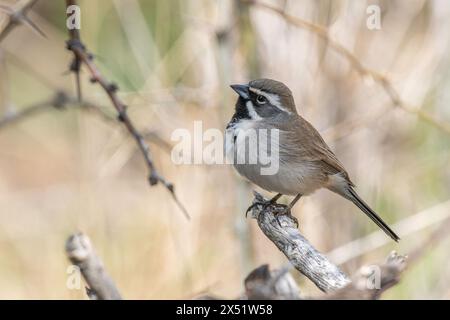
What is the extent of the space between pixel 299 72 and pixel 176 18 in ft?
5.05

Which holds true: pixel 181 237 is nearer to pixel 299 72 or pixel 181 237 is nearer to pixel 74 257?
pixel 299 72

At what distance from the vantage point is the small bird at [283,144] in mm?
3951

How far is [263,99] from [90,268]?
1.80 meters

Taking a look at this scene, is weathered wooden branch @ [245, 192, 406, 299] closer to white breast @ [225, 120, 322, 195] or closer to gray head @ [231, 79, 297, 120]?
white breast @ [225, 120, 322, 195]

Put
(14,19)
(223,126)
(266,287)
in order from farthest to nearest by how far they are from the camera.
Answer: (223,126) < (14,19) < (266,287)

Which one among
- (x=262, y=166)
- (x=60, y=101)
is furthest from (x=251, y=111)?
(x=60, y=101)

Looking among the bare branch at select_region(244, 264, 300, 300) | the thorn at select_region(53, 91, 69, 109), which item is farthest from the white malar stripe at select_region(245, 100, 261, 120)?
the bare branch at select_region(244, 264, 300, 300)

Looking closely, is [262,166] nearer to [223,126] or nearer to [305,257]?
[223,126]

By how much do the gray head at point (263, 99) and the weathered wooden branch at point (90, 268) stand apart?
66.8 inches

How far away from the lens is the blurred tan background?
17.3ft

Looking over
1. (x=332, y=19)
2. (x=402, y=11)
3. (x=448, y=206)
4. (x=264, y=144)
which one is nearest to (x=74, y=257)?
(x=264, y=144)

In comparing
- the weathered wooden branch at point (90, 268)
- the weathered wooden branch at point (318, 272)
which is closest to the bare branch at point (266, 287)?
the weathered wooden branch at point (318, 272)

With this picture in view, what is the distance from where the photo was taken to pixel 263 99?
4.07 m

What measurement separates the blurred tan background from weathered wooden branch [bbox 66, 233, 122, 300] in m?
2.38
